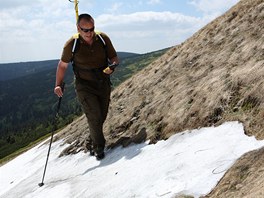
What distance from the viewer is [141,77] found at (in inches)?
840

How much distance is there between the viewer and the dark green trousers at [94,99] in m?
13.5

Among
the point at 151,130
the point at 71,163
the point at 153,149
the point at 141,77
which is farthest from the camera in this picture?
the point at 141,77

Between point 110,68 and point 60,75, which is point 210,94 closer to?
point 110,68

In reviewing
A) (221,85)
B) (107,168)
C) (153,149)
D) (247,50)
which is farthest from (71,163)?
(247,50)

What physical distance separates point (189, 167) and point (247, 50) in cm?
632

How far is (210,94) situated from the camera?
476 inches

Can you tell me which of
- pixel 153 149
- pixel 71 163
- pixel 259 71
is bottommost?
pixel 71 163

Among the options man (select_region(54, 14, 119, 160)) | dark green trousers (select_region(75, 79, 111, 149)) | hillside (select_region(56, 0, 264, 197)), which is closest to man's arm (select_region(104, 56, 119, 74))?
man (select_region(54, 14, 119, 160))

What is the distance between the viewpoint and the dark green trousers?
13531 mm

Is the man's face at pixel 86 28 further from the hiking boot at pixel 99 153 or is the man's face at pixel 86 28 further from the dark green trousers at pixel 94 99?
the hiking boot at pixel 99 153

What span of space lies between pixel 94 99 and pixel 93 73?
968mm

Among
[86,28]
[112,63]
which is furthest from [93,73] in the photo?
[86,28]

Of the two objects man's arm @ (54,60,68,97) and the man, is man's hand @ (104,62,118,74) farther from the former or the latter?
man's arm @ (54,60,68,97)

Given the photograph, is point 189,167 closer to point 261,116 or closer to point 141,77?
point 261,116
